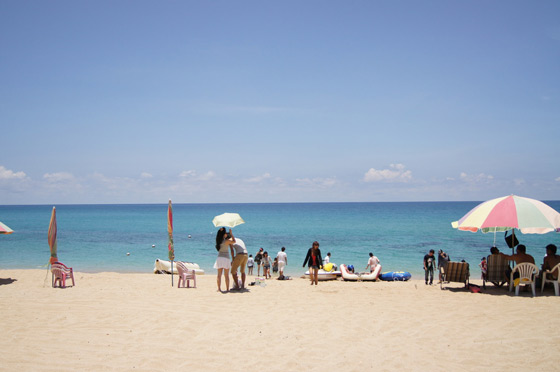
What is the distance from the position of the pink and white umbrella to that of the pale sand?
175 cm

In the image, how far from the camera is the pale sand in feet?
17.6

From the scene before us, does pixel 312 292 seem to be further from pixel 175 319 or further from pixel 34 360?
pixel 34 360

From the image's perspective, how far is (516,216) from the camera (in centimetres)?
970

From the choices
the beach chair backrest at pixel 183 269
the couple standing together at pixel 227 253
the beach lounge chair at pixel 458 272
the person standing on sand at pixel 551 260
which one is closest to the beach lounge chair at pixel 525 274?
the person standing on sand at pixel 551 260

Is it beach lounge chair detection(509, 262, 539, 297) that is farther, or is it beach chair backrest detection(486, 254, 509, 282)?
beach chair backrest detection(486, 254, 509, 282)

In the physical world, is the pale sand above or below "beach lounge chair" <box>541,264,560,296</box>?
below

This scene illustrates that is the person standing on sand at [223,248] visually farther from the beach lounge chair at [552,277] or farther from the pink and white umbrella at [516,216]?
the beach lounge chair at [552,277]

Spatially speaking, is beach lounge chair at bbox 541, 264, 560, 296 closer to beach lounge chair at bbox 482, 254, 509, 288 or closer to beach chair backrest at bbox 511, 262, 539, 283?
beach chair backrest at bbox 511, 262, 539, 283

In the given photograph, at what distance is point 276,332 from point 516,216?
6.83 m

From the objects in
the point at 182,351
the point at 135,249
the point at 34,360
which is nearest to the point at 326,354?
the point at 182,351

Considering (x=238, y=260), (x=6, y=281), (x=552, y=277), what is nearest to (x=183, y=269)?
(x=238, y=260)

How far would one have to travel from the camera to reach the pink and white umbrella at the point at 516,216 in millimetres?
9492

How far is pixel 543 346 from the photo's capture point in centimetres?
597

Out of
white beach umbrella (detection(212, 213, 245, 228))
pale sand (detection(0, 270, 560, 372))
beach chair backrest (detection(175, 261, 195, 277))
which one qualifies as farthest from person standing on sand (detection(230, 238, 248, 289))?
beach chair backrest (detection(175, 261, 195, 277))
